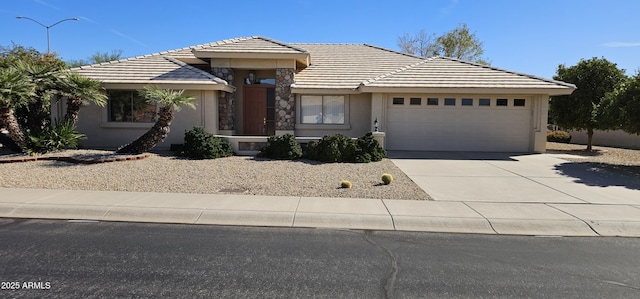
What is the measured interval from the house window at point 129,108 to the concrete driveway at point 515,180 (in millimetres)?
10649

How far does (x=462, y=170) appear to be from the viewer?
38.8 feet

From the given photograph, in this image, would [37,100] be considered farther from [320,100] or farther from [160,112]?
[320,100]

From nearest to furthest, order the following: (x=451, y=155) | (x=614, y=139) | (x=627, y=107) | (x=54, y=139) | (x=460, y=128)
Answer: (x=627, y=107)
(x=54, y=139)
(x=451, y=155)
(x=460, y=128)
(x=614, y=139)

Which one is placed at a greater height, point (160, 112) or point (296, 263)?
point (160, 112)

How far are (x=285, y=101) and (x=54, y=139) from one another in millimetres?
8977

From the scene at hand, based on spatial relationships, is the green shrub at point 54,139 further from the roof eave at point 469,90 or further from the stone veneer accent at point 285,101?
the roof eave at point 469,90

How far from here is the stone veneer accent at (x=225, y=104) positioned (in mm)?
16797

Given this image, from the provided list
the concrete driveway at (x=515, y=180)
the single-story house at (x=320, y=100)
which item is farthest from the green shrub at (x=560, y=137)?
the concrete driveway at (x=515, y=180)

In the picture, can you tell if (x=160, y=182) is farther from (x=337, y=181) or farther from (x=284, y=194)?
(x=337, y=181)

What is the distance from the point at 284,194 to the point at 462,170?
6.44m

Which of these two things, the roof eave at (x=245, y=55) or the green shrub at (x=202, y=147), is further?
the roof eave at (x=245, y=55)

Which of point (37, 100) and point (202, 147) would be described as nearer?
point (202, 147)

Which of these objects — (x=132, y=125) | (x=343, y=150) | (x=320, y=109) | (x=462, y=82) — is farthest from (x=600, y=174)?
(x=132, y=125)

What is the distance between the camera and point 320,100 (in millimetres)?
17625
